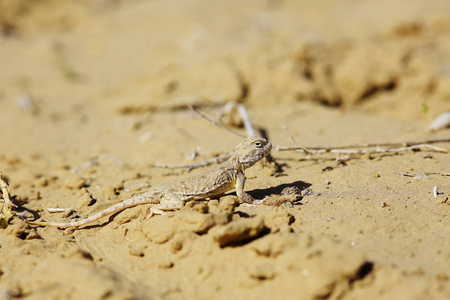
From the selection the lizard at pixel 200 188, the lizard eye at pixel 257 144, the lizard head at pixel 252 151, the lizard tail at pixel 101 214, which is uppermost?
the lizard eye at pixel 257 144

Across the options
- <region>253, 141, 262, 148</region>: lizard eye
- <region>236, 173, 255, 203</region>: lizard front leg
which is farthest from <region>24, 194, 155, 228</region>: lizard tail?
<region>253, 141, 262, 148</region>: lizard eye

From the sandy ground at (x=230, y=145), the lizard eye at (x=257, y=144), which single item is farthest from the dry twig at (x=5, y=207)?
the lizard eye at (x=257, y=144)

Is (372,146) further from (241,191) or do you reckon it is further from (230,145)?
(241,191)

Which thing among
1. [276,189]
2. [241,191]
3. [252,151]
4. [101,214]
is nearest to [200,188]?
[241,191]

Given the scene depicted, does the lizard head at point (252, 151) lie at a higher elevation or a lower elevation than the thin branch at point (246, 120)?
higher

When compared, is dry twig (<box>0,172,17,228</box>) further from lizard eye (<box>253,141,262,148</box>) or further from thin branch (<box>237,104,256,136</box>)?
thin branch (<box>237,104,256,136</box>)

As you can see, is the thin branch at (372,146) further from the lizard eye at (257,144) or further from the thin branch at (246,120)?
the thin branch at (246,120)

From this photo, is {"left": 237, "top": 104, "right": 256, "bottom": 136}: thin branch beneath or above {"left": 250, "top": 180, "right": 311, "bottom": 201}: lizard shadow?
above
